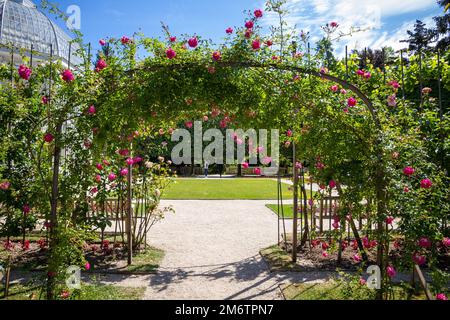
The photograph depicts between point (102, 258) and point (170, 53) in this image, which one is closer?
point (170, 53)

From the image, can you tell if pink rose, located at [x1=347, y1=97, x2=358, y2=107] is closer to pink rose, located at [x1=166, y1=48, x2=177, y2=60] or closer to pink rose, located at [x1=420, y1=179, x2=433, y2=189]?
pink rose, located at [x1=420, y1=179, x2=433, y2=189]

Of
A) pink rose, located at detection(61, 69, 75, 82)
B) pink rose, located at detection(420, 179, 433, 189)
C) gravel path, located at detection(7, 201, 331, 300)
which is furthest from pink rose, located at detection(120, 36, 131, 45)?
pink rose, located at detection(420, 179, 433, 189)

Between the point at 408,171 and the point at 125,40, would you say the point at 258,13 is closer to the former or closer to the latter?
the point at 125,40

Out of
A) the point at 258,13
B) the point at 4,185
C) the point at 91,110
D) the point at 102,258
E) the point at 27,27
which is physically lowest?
the point at 102,258

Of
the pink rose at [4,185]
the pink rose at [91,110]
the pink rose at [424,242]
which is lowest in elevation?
the pink rose at [424,242]

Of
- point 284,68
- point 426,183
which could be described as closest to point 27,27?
point 284,68

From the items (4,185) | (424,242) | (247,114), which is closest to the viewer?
A: (424,242)

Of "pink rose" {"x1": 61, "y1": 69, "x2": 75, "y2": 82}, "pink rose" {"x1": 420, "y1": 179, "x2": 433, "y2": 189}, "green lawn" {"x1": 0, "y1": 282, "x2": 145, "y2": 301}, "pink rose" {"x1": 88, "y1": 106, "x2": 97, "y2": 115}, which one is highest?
"pink rose" {"x1": 61, "y1": 69, "x2": 75, "y2": 82}

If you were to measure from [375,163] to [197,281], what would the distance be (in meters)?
2.98

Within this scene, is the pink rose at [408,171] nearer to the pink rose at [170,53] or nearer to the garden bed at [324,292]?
the garden bed at [324,292]

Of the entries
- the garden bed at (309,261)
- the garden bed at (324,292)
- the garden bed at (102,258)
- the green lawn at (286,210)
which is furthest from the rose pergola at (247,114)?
the green lawn at (286,210)

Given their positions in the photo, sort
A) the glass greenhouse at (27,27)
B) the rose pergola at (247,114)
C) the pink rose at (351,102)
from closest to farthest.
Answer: the rose pergola at (247,114) < the pink rose at (351,102) < the glass greenhouse at (27,27)

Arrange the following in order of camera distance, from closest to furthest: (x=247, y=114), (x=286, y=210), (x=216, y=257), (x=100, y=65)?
(x=100, y=65)
(x=247, y=114)
(x=216, y=257)
(x=286, y=210)
